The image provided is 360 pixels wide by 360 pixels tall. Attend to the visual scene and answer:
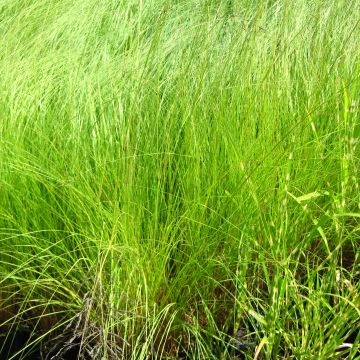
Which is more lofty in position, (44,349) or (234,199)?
(234,199)

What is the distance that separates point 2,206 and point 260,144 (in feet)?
2.19

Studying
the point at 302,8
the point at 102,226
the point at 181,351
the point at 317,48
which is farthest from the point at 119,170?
the point at 302,8

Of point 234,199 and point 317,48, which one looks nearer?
point 234,199

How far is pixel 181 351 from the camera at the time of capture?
5.70ft

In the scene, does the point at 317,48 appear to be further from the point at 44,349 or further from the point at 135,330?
the point at 44,349

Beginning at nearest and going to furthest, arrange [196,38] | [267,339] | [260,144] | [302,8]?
[267,339] < [260,144] < [196,38] < [302,8]

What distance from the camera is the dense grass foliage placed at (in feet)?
5.06

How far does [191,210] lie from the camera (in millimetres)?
1685

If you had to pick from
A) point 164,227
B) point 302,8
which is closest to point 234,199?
point 164,227

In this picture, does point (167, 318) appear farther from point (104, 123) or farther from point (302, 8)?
point (302, 8)

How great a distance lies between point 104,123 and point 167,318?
20.3 inches

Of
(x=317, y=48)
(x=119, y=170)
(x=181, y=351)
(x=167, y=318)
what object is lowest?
(x=181, y=351)

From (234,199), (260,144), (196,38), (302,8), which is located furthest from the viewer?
(302,8)

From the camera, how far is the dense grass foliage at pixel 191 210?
60.7 inches
